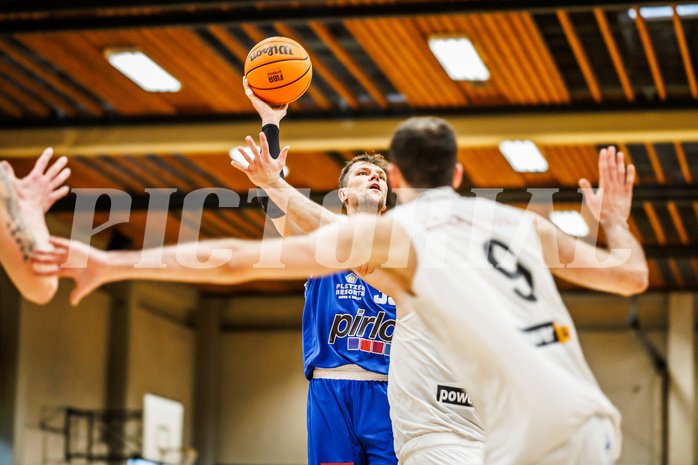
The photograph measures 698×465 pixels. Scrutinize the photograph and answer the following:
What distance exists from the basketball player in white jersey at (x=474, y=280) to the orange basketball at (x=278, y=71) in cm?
244

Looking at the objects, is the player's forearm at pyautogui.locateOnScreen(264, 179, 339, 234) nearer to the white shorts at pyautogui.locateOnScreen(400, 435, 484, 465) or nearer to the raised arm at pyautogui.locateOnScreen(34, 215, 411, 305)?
the white shorts at pyautogui.locateOnScreen(400, 435, 484, 465)

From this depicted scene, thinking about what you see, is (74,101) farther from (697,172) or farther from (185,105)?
(697,172)

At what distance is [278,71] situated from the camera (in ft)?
20.1

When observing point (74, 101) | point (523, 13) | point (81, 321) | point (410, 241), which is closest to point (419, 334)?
point (410, 241)

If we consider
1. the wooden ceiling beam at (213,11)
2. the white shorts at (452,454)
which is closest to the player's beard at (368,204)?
the white shorts at (452,454)

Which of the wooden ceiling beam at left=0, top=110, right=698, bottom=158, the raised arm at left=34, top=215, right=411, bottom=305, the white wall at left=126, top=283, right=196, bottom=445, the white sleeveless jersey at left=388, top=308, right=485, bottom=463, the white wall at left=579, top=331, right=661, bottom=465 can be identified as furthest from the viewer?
the white wall at left=579, top=331, right=661, bottom=465

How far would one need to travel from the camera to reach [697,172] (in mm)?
15461

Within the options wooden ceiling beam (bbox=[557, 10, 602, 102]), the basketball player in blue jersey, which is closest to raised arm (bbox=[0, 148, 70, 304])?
the basketball player in blue jersey

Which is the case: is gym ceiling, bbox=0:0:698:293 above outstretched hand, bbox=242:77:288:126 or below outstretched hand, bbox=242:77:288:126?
above

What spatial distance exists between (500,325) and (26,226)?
1898 mm

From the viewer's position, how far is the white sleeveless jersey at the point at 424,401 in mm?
4723

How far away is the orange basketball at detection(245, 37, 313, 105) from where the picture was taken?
5.95 m

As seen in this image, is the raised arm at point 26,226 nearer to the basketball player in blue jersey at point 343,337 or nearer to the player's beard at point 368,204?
the basketball player in blue jersey at point 343,337

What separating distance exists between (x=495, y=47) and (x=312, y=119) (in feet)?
10.2
